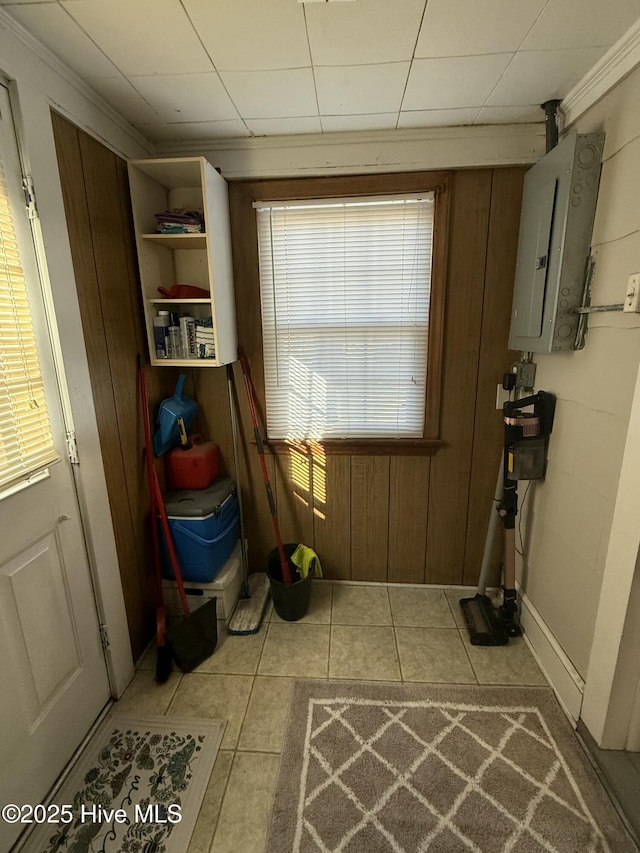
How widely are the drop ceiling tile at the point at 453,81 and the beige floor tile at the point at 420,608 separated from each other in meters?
2.44

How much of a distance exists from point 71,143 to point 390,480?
6.72 feet

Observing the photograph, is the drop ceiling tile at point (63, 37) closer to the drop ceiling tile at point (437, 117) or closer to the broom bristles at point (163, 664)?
the drop ceiling tile at point (437, 117)

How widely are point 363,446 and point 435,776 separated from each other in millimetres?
1402

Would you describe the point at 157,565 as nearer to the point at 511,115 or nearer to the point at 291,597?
the point at 291,597

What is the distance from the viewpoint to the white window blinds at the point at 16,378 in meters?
1.16

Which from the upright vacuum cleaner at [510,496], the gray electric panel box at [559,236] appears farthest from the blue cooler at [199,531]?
the gray electric panel box at [559,236]

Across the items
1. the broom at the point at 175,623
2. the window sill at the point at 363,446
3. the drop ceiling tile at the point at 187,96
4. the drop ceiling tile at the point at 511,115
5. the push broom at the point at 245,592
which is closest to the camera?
the drop ceiling tile at the point at 187,96

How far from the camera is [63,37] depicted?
1202 mm

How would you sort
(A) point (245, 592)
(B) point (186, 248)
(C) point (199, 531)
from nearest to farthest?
1. (C) point (199, 531)
2. (B) point (186, 248)
3. (A) point (245, 592)

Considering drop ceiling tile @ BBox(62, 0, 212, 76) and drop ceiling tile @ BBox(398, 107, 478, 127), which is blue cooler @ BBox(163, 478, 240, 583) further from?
drop ceiling tile @ BBox(398, 107, 478, 127)

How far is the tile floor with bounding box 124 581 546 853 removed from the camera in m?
1.29

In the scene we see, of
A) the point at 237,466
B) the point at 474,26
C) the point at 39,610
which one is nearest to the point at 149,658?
the point at 39,610

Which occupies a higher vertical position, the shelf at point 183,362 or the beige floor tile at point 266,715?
the shelf at point 183,362

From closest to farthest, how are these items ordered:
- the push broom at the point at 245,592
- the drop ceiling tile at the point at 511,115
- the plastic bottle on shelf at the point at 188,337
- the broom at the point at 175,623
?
the drop ceiling tile at the point at 511,115
the broom at the point at 175,623
the plastic bottle on shelf at the point at 188,337
the push broom at the point at 245,592
